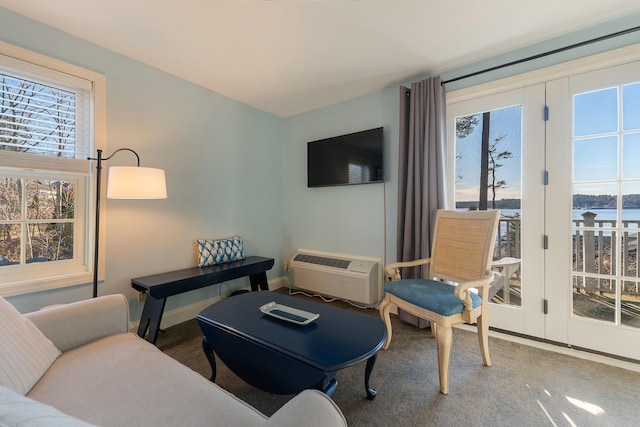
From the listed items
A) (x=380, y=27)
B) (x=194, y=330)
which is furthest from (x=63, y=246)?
(x=380, y=27)

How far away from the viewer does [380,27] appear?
1936 mm

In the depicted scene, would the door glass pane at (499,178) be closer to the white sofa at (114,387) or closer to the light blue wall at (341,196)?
the light blue wall at (341,196)

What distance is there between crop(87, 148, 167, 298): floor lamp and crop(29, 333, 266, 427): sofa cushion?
39.2 inches

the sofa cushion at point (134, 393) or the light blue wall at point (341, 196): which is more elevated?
the light blue wall at point (341, 196)

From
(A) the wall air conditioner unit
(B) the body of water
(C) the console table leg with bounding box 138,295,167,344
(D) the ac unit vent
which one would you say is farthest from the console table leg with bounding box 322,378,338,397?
(B) the body of water

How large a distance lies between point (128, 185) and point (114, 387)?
1345mm

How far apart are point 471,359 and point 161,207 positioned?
291 cm

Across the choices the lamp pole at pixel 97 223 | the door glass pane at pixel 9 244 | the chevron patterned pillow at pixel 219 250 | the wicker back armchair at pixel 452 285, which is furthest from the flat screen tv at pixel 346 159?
the door glass pane at pixel 9 244

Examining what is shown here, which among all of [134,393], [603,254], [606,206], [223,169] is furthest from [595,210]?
[223,169]

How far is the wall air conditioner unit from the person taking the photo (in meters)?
2.87

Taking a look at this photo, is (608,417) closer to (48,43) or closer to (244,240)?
(244,240)

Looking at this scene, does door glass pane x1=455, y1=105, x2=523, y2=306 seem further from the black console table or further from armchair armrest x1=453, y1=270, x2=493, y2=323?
the black console table

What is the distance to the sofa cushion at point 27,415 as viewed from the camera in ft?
1.37

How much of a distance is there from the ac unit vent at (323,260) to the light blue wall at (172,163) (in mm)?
465
